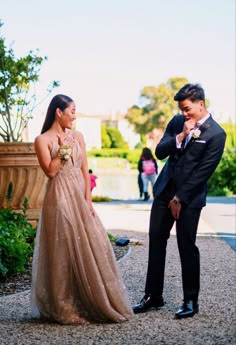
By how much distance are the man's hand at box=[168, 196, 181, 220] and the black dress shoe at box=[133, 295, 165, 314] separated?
28.7 inches

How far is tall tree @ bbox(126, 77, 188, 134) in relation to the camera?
103625 mm

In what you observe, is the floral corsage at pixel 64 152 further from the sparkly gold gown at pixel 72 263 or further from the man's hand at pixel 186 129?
the man's hand at pixel 186 129

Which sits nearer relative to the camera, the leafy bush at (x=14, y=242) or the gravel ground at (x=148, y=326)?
the gravel ground at (x=148, y=326)

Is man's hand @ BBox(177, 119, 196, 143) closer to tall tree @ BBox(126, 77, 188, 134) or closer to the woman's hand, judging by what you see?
the woman's hand

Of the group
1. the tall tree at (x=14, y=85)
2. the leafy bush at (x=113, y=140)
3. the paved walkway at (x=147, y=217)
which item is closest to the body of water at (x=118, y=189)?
the paved walkway at (x=147, y=217)

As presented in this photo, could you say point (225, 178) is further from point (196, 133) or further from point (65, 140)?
point (65, 140)

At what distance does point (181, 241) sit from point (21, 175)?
5.05 m

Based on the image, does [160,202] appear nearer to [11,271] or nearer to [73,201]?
[73,201]

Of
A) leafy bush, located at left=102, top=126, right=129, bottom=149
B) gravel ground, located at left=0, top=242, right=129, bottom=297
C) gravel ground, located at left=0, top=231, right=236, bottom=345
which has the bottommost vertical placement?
leafy bush, located at left=102, top=126, right=129, bottom=149

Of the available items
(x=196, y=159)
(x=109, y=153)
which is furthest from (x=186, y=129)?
(x=109, y=153)

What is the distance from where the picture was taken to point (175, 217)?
19.8ft

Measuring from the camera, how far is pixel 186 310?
5.99m

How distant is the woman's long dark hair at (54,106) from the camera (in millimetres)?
5863

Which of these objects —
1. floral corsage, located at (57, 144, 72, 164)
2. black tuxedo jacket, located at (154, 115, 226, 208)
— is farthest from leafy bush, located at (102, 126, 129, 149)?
floral corsage, located at (57, 144, 72, 164)
